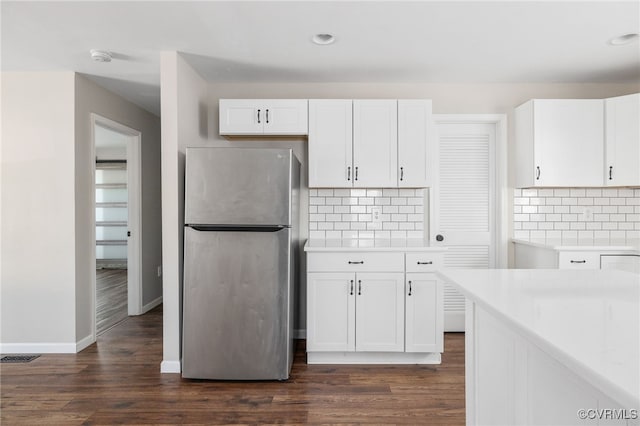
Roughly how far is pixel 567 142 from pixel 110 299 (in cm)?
565

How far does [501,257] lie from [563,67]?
172cm

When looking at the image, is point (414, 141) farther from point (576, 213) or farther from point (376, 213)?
point (576, 213)

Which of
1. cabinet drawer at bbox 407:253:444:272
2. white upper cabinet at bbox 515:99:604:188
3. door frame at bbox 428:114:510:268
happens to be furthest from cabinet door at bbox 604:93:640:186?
cabinet drawer at bbox 407:253:444:272

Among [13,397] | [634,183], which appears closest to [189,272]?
[13,397]

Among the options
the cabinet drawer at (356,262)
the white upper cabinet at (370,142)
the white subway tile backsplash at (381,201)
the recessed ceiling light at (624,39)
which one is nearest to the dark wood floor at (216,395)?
the cabinet drawer at (356,262)

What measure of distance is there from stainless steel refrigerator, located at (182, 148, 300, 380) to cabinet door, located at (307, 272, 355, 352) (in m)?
0.34

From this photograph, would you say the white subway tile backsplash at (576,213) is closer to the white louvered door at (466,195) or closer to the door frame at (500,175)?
the door frame at (500,175)

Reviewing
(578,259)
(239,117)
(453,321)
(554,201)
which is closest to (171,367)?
(239,117)

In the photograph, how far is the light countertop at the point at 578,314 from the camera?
68cm

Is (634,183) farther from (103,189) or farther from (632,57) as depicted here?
(103,189)

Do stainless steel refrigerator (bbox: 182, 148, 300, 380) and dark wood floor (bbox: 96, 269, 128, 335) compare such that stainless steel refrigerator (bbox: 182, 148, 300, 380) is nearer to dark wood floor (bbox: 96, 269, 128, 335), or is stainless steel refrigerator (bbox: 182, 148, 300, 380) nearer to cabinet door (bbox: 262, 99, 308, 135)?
cabinet door (bbox: 262, 99, 308, 135)

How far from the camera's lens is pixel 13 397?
249 centimetres

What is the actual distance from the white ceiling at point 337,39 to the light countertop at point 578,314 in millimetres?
1601

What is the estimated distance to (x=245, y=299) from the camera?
2.64m
